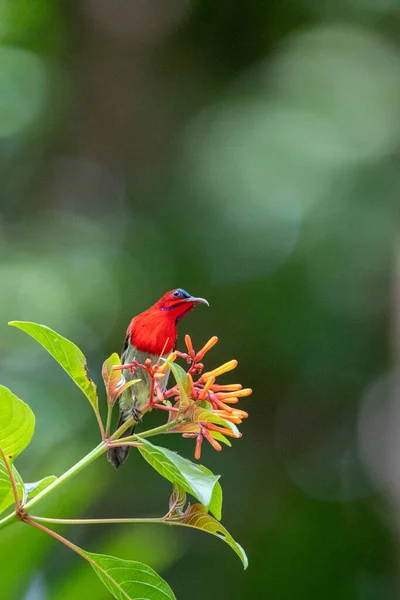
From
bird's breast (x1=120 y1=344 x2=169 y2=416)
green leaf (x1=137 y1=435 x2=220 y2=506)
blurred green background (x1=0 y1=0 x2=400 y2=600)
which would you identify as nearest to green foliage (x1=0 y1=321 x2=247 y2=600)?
green leaf (x1=137 y1=435 x2=220 y2=506)

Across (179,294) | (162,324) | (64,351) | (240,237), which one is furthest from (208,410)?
(240,237)

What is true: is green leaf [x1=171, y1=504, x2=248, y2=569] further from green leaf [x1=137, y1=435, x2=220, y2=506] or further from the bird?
the bird

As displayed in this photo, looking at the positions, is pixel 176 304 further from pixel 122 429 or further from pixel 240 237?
pixel 240 237

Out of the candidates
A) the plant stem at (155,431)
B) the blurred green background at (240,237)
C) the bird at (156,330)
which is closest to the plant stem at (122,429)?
the plant stem at (155,431)

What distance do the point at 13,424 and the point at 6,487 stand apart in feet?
0.50

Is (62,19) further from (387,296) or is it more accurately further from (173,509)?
(173,509)

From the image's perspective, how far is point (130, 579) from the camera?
1319mm

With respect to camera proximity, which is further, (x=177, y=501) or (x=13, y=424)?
(x=177, y=501)

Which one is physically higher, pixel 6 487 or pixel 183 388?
pixel 183 388

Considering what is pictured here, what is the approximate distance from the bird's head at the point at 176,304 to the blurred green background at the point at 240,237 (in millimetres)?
2658

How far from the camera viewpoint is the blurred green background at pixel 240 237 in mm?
5344

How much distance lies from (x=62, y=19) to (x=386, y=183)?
2.89m

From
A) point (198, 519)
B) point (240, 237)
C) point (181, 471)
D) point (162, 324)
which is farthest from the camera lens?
point (240, 237)

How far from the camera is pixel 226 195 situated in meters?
5.87
